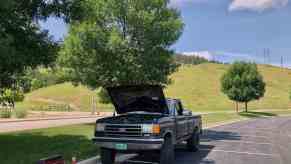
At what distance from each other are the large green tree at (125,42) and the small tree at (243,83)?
3256 centimetres

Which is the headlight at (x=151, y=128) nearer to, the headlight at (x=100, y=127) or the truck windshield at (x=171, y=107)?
the headlight at (x=100, y=127)

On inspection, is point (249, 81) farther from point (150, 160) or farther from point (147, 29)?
point (150, 160)

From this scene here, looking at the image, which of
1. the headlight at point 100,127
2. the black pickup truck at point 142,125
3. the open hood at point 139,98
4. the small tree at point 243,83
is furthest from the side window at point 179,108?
the small tree at point 243,83

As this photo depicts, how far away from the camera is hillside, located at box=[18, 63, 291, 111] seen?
9312cm

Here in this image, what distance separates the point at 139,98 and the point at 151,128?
7.60ft

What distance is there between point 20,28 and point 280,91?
111 metres

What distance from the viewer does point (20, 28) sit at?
12188mm

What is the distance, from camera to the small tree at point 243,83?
186ft

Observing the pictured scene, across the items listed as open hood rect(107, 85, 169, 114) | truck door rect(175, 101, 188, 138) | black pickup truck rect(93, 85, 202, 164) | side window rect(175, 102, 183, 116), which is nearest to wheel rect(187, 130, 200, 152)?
black pickup truck rect(93, 85, 202, 164)

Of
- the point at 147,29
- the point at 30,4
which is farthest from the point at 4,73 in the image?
the point at 147,29

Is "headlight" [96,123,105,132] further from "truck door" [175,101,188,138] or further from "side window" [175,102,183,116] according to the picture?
"side window" [175,102,183,116]

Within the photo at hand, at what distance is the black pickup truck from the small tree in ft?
146

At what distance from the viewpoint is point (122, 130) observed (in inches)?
413

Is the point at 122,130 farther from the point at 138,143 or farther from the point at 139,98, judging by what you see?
the point at 139,98
